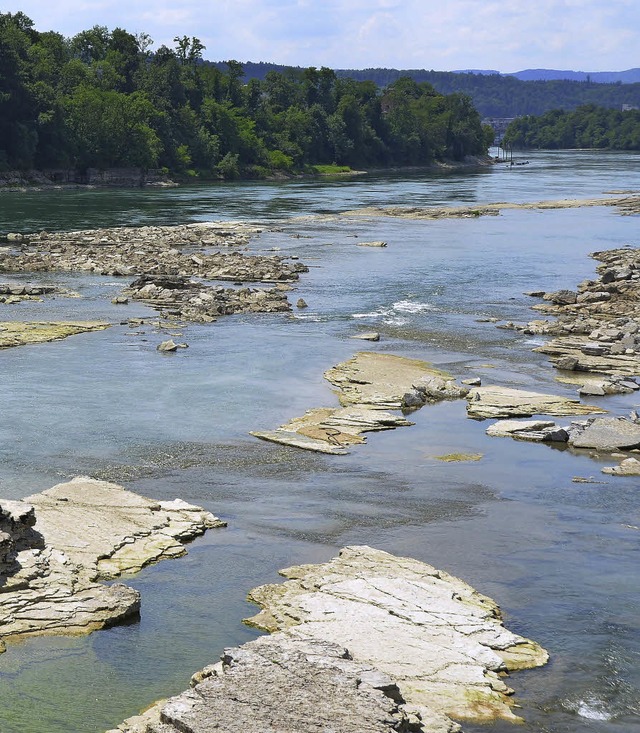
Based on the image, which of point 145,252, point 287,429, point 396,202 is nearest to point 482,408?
point 287,429

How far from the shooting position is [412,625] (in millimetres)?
14164

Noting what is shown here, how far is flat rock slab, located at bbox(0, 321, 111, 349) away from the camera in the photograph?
33312mm

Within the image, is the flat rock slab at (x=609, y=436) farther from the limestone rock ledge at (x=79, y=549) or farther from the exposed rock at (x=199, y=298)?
the exposed rock at (x=199, y=298)

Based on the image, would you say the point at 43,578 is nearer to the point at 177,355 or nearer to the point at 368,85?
the point at 177,355

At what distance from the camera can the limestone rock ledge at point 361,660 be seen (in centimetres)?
1075

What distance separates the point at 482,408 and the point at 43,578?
42.9 feet

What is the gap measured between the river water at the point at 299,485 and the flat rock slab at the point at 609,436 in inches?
25.0

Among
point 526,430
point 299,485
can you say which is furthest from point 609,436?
point 299,485

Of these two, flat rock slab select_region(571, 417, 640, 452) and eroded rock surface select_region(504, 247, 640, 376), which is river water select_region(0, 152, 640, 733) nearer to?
flat rock slab select_region(571, 417, 640, 452)

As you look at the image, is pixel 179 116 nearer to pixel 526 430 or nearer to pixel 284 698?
pixel 526 430

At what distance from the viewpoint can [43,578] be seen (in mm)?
15039

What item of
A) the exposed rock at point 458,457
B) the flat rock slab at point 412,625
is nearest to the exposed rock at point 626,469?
the exposed rock at point 458,457

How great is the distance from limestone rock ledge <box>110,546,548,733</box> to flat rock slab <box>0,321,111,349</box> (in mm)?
19213

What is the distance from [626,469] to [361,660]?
33.1 feet
